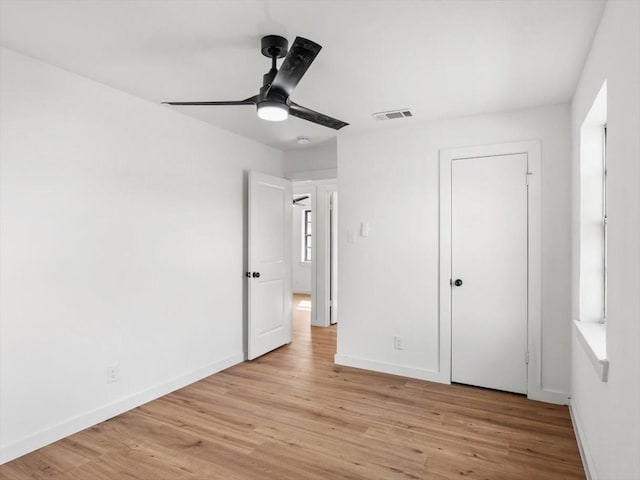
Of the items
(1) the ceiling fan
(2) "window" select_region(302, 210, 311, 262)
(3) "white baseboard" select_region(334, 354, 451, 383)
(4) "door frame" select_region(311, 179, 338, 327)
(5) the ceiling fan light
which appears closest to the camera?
(1) the ceiling fan

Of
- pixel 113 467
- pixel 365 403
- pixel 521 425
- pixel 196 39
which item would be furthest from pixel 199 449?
pixel 196 39

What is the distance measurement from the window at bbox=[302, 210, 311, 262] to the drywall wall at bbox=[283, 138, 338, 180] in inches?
184

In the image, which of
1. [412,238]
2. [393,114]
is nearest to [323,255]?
[412,238]

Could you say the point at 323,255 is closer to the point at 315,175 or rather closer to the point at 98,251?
the point at 315,175

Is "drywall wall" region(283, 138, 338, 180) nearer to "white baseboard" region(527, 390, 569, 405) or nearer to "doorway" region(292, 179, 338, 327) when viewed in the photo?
"doorway" region(292, 179, 338, 327)

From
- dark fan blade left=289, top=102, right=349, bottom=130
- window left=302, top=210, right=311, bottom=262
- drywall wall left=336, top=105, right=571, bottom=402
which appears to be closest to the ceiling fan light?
dark fan blade left=289, top=102, right=349, bottom=130

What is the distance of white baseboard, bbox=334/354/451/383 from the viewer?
3.65 metres

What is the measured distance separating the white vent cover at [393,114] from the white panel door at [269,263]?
4.84 feet

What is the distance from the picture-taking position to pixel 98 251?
2.82 metres

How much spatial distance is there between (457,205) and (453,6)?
6.45ft

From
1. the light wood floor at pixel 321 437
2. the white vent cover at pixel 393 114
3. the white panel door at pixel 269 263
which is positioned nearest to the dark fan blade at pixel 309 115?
the white vent cover at pixel 393 114

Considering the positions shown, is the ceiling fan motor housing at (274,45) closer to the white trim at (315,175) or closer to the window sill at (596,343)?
the window sill at (596,343)

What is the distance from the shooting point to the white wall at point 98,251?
7.76 feet

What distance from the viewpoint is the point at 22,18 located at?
1.99 meters
